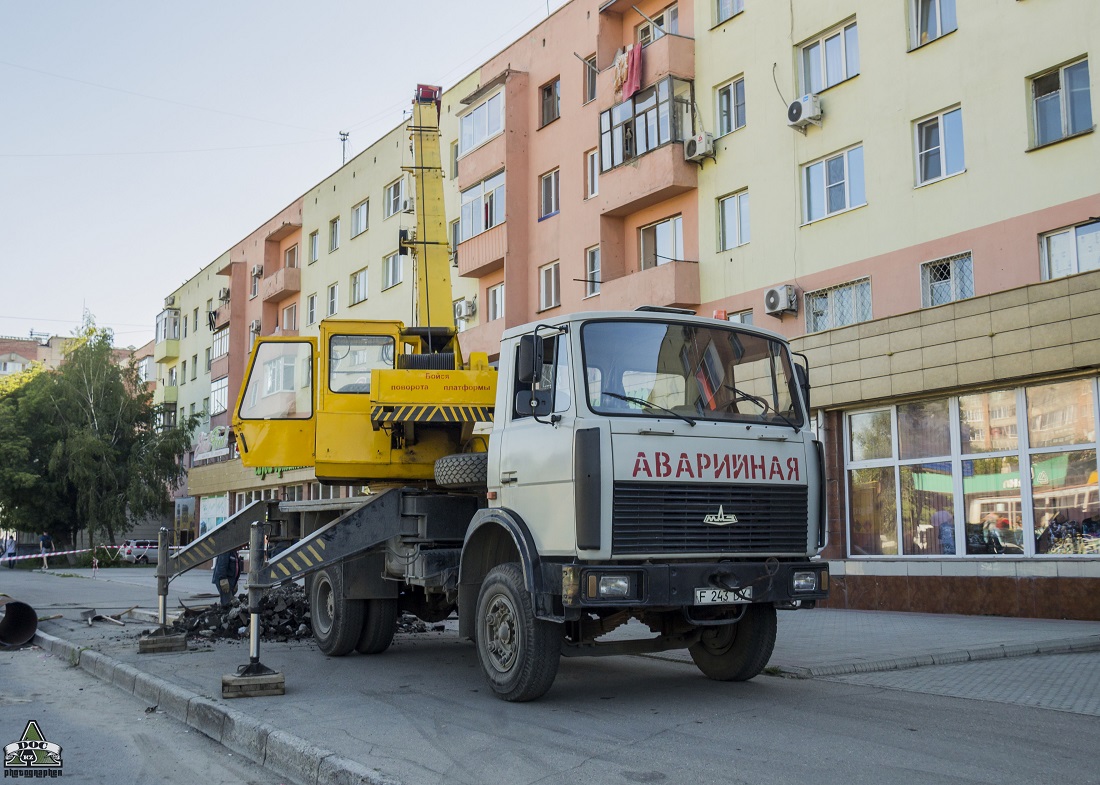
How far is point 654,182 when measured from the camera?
22.0 m

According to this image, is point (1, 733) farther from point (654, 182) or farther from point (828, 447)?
point (654, 182)

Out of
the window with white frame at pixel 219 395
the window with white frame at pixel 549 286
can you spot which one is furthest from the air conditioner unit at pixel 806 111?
the window with white frame at pixel 219 395

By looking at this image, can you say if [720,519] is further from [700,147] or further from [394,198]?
[394,198]

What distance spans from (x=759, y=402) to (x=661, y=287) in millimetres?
13905

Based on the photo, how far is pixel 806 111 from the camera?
19.0 metres

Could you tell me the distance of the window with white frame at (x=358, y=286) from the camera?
120ft

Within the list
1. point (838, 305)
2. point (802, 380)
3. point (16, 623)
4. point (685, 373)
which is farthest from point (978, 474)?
point (16, 623)

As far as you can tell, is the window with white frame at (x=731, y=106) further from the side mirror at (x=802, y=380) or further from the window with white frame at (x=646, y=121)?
Answer: the side mirror at (x=802, y=380)

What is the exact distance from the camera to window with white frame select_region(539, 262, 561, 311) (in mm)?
26062

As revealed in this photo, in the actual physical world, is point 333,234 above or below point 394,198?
above

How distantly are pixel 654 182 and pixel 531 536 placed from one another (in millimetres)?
15562

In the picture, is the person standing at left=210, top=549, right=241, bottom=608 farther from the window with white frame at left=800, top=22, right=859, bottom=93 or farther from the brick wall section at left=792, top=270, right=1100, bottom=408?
the window with white frame at left=800, top=22, right=859, bottom=93

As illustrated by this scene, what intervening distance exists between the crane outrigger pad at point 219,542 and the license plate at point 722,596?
6.43 m

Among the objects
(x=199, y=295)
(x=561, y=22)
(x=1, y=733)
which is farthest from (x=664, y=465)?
(x=199, y=295)
